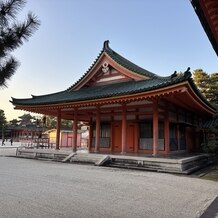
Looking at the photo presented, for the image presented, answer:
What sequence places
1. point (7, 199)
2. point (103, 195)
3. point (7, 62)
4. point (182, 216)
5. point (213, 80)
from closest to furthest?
point (7, 62) < point (182, 216) < point (7, 199) < point (103, 195) < point (213, 80)

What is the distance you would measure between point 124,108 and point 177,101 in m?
3.46

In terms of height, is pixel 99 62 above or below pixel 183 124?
above

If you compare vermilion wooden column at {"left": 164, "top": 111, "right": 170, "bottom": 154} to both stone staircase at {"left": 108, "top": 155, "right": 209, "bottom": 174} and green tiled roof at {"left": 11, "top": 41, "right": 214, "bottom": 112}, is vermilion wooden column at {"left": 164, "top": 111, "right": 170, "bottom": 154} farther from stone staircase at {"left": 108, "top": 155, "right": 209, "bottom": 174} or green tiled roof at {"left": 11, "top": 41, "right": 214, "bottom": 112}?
green tiled roof at {"left": 11, "top": 41, "right": 214, "bottom": 112}

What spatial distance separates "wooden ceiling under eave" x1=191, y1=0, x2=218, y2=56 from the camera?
3482mm

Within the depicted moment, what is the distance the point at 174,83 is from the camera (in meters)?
11.3

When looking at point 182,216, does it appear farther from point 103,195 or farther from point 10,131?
point 10,131

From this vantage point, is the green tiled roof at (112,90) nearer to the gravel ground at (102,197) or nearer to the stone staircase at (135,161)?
the stone staircase at (135,161)

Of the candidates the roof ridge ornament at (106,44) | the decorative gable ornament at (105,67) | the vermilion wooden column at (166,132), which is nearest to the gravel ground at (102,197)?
the vermilion wooden column at (166,132)

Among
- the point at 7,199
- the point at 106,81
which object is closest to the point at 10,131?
the point at 106,81

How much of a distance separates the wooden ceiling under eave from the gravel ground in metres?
3.71

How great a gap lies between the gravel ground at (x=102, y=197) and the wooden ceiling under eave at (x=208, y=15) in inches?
146

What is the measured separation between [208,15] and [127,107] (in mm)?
12391

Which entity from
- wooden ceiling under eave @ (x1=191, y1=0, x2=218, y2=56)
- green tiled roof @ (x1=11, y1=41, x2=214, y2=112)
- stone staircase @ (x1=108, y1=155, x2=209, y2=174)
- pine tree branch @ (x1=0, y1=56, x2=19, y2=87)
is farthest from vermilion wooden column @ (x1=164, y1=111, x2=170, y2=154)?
pine tree branch @ (x1=0, y1=56, x2=19, y2=87)

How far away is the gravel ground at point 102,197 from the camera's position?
5.07m
